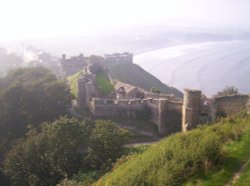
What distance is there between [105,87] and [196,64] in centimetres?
5060

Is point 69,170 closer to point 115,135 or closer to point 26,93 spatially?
point 115,135

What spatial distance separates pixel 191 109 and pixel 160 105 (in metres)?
Answer: 3.81

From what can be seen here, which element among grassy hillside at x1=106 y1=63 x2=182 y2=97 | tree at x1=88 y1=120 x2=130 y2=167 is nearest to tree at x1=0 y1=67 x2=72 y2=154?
tree at x1=88 y1=120 x2=130 y2=167

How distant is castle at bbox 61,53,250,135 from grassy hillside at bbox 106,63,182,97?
66.3ft

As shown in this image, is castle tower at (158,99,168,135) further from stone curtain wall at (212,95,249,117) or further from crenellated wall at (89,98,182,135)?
stone curtain wall at (212,95,249,117)

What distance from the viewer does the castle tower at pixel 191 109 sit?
23.8 metres

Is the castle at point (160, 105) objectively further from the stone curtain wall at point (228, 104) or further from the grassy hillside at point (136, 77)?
the grassy hillside at point (136, 77)

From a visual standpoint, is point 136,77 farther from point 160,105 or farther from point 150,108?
point 160,105

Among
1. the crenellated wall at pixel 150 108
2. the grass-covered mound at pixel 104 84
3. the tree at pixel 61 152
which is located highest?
the grass-covered mound at pixel 104 84

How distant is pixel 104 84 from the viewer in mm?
37000

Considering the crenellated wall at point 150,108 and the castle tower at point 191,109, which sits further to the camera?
the crenellated wall at point 150,108

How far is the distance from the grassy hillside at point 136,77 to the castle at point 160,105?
20207 millimetres

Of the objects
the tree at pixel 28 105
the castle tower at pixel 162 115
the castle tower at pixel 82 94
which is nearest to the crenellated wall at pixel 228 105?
the castle tower at pixel 162 115

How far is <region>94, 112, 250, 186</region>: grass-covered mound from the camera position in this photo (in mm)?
13555
